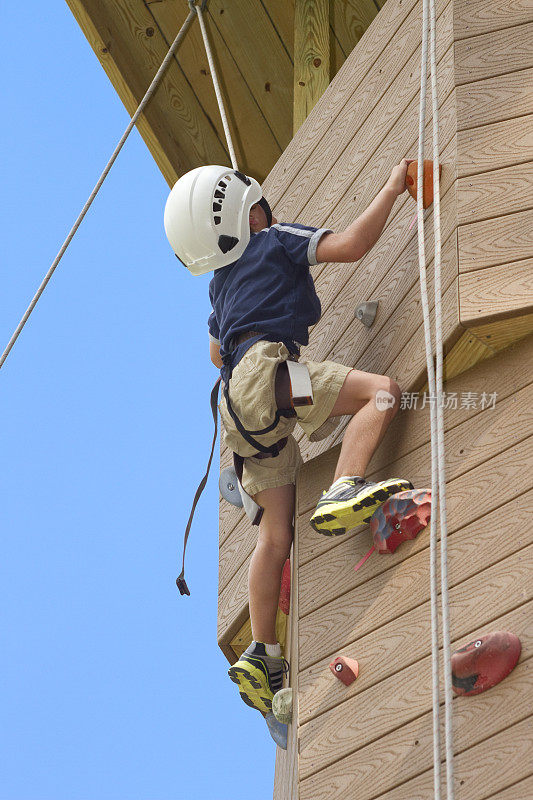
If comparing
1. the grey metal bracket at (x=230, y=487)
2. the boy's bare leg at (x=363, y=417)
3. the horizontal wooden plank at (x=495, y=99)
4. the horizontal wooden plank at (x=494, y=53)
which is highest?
the horizontal wooden plank at (x=494, y=53)

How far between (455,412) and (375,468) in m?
0.35

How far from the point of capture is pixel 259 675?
3623 mm

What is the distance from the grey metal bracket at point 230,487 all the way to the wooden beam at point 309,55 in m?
1.80

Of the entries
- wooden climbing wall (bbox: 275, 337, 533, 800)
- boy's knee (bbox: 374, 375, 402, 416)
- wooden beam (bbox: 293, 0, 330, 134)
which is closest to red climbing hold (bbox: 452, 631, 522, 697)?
wooden climbing wall (bbox: 275, 337, 533, 800)

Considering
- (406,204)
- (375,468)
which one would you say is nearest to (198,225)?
(406,204)

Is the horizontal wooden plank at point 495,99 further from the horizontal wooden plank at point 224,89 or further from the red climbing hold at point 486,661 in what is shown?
the horizontal wooden plank at point 224,89

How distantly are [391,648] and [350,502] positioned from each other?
0.38 m

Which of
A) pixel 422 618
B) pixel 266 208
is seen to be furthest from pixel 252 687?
pixel 266 208

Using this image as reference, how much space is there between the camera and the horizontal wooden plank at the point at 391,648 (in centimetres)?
281

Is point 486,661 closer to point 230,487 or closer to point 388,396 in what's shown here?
point 388,396

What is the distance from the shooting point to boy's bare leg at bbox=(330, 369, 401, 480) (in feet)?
10.9

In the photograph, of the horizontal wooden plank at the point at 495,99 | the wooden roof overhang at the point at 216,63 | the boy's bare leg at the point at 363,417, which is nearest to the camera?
the boy's bare leg at the point at 363,417

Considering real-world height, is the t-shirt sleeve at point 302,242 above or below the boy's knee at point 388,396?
above

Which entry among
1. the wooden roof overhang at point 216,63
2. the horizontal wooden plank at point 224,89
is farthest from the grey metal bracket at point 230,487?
the horizontal wooden plank at point 224,89
